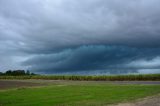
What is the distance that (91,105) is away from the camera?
2666 centimetres

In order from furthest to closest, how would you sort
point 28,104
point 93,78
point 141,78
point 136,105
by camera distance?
point 93,78 < point 141,78 < point 28,104 < point 136,105

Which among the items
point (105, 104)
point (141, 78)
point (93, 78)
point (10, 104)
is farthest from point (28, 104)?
point (93, 78)

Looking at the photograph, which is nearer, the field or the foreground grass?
the foreground grass

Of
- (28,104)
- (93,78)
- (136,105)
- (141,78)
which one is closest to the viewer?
(136,105)

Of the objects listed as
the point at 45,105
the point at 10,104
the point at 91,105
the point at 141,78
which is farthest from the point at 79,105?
the point at 141,78

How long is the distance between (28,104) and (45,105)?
2.11m

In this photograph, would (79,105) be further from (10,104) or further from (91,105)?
(10,104)

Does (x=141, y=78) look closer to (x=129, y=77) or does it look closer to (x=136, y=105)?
(x=129, y=77)

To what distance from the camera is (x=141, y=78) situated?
9606cm

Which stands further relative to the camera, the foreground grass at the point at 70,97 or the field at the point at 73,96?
the field at the point at 73,96

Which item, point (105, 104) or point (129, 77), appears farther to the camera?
point (129, 77)

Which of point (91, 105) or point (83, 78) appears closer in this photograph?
point (91, 105)

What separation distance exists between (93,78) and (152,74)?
21.0 metres

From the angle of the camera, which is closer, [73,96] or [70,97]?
[70,97]
